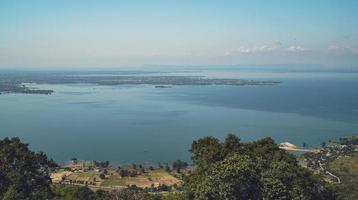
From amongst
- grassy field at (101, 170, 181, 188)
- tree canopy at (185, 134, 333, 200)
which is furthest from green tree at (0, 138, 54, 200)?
grassy field at (101, 170, 181, 188)

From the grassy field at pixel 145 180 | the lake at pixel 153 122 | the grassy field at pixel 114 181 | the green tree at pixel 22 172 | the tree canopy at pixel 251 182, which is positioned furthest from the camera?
the lake at pixel 153 122

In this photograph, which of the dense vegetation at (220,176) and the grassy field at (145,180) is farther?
the grassy field at (145,180)

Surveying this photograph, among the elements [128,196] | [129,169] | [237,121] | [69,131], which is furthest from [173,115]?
[128,196]

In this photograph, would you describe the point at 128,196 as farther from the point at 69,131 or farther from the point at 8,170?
the point at 69,131

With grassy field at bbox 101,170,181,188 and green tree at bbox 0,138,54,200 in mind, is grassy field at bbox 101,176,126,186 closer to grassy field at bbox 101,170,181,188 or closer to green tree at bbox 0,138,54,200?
grassy field at bbox 101,170,181,188

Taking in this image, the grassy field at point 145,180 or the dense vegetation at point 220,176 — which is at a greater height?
the dense vegetation at point 220,176

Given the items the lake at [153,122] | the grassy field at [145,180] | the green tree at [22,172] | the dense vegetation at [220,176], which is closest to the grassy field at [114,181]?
the grassy field at [145,180]

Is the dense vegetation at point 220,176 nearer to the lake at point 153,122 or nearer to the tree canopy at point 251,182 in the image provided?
the tree canopy at point 251,182
